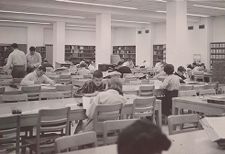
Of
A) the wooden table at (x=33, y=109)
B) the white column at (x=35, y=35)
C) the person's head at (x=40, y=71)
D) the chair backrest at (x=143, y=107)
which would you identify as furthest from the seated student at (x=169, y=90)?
the white column at (x=35, y=35)

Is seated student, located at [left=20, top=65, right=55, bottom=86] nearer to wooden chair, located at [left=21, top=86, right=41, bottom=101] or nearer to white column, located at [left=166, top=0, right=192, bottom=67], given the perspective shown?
wooden chair, located at [left=21, top=86, right=41, bottom=101]

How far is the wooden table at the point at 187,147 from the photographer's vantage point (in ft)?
7.90

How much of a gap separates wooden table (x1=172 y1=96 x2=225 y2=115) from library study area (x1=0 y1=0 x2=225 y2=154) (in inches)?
0.6

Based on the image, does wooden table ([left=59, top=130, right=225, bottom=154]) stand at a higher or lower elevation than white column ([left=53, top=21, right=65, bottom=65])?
lower

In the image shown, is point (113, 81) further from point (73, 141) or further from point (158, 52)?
point (158, 52)

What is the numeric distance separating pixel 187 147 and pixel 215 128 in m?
0.25

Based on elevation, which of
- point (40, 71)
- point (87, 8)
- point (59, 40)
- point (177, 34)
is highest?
point (87, 8)

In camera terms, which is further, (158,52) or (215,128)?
(158,52)

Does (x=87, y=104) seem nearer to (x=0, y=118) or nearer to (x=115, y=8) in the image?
(x=0, y=118)

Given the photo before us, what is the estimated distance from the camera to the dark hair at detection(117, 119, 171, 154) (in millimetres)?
1279

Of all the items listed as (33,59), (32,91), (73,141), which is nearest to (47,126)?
(73,141)

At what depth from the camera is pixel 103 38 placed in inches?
590

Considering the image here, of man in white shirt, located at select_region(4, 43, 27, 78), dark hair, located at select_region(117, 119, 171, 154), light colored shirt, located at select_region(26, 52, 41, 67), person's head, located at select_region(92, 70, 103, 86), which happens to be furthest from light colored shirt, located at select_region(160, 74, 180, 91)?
dark hair, located at select_region(117, 119, 171, 154)

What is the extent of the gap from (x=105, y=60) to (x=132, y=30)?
337 inches
